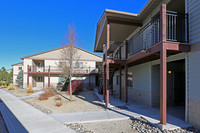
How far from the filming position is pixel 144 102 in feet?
26.5

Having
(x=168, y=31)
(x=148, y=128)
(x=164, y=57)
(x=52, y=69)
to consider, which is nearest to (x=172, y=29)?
(x=164, y=57)

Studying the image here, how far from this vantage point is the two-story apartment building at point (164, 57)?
4.28 m

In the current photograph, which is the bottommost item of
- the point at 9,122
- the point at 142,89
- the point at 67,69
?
the point at 9,122

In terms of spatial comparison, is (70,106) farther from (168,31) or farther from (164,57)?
(168,31)

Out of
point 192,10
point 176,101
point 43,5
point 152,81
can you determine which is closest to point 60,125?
point 152,81

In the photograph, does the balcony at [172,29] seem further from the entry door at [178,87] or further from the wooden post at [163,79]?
the entry door at [178,87]

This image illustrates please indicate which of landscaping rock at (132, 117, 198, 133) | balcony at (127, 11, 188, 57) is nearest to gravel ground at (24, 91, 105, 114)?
landscaping rock at (132, 117, 198, 133)

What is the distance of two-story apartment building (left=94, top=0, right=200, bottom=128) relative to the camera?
428 cm

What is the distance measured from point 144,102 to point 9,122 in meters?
7.92

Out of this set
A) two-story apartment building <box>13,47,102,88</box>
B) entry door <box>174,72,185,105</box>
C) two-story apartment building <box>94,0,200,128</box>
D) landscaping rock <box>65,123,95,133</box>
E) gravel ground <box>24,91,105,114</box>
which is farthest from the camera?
two-story apartment building <box>13,47,102,88</box>

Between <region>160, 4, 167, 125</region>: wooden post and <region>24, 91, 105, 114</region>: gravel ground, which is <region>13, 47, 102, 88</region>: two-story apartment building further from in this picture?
<region>160, 4, 167, 125</region>: wooden post

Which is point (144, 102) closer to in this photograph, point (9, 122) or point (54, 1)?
point (9, 122)

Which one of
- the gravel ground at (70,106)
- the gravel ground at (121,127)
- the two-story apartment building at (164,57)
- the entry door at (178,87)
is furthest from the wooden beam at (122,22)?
the gravel ground at (121,127)

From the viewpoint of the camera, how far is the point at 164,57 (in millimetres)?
4234
